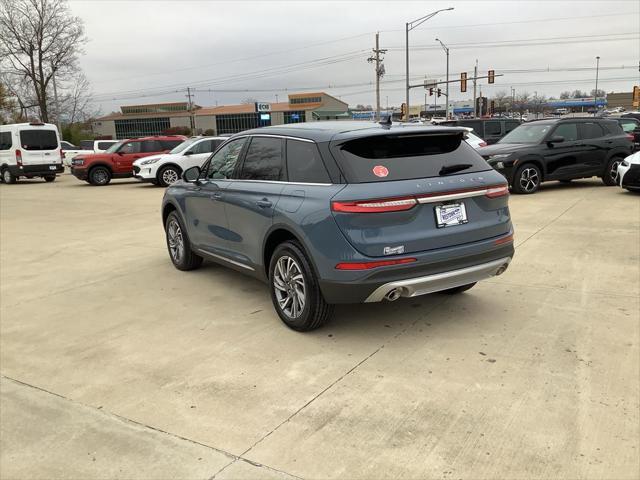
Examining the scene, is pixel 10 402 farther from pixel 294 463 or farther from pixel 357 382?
pixel 357 382

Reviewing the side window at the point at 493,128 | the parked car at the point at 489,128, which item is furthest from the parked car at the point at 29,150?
the side window at the point at 493,128

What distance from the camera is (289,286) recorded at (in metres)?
4.43

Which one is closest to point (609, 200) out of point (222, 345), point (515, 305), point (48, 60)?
point (515, 305)

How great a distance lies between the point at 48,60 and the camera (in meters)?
45.8

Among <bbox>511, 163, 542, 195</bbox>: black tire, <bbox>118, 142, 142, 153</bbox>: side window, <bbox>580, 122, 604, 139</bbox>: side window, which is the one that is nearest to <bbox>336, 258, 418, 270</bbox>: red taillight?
<bbox>511, 163, 542, 195</bbox>: black tire

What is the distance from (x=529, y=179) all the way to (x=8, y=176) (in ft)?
71.2

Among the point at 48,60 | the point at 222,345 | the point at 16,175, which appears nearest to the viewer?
the point at 222,345

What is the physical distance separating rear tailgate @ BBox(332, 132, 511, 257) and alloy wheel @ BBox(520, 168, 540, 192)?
8322 millimetres

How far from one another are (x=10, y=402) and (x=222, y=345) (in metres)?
1.49

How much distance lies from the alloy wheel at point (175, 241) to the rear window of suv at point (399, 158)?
126 inches

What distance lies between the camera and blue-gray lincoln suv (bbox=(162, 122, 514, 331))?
381 cm

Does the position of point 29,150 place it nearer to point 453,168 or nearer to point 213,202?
point 213,202

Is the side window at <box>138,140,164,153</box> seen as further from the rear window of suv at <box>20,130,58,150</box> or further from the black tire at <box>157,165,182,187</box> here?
the rear window of suv at <box>20,130,58,150</box>

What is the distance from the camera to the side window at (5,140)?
2267 centimetres
